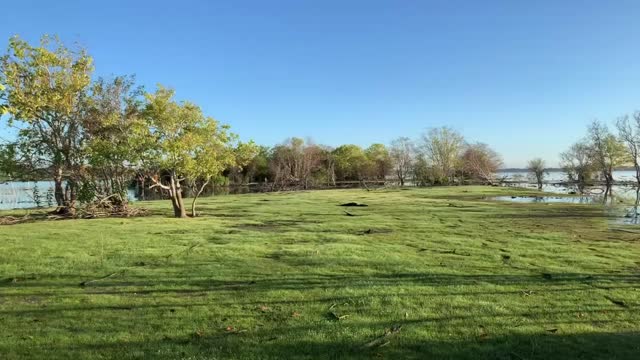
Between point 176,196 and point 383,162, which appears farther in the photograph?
point 383,162

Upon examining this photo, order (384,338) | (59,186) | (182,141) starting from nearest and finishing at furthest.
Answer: (384,338), (182,141), (59,186)

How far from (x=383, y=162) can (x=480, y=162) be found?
17169 millimetres

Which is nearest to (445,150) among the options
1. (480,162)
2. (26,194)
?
(480,162)

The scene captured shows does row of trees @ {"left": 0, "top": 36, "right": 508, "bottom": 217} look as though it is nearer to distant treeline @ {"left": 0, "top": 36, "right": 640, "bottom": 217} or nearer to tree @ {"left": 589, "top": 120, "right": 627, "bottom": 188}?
distant treeline @ {"left": 0, "top": 36, "right": 640, "bottom": 217}

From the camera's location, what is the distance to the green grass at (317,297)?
5.30 metres

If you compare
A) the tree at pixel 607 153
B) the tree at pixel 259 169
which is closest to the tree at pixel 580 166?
the tree at pixel 607 153

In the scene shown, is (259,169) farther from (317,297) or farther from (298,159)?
(317,297)

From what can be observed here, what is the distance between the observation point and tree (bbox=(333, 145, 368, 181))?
85.8m

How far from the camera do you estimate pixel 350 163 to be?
86.6m

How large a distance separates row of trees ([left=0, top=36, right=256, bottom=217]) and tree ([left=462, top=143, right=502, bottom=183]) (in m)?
62.0

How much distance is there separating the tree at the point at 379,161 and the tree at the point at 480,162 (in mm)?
13449

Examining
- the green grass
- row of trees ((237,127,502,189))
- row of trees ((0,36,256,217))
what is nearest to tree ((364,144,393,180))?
row of trees ((237,127,502,189))

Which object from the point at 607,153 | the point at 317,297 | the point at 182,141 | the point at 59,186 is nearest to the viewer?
the point at 317,297

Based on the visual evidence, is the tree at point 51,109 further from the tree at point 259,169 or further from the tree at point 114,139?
the tree at point 259,169
